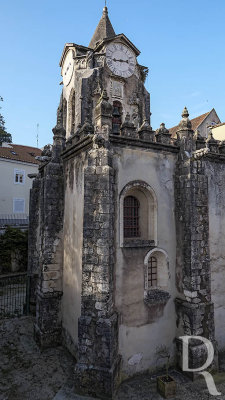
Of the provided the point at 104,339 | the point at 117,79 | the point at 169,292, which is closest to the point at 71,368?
the point at 104,339

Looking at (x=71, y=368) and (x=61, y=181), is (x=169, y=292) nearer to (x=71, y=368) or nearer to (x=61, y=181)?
(x=71, y=368)

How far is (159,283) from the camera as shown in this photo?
28.8 feet

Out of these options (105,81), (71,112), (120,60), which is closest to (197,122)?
(120,60)

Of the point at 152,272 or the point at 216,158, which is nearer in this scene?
the point at 152,272

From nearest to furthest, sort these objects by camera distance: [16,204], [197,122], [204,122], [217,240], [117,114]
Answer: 1. [217,240]
2. [117,114]
3. [204,122]
4. [197,122]
5. [16,204]

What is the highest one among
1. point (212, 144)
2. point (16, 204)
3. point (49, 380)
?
point (212, 144)

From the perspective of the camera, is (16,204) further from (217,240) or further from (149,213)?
(217,240)

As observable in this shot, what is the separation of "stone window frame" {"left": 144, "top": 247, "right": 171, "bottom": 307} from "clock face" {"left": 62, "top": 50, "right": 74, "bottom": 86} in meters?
10.5

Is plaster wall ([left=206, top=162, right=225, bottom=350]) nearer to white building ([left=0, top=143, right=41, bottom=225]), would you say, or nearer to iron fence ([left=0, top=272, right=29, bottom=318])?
iron fence ([left=0, top=272, right=29, bottom=318])

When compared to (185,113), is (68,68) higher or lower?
higher

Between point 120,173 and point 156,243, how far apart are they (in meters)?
2.60

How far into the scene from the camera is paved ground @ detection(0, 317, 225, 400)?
Result: 22.8ft

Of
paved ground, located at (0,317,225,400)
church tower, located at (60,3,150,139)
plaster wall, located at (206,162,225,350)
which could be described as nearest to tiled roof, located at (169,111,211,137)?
church tower, located at (60,3,150,139)

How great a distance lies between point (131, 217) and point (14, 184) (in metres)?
20.8
